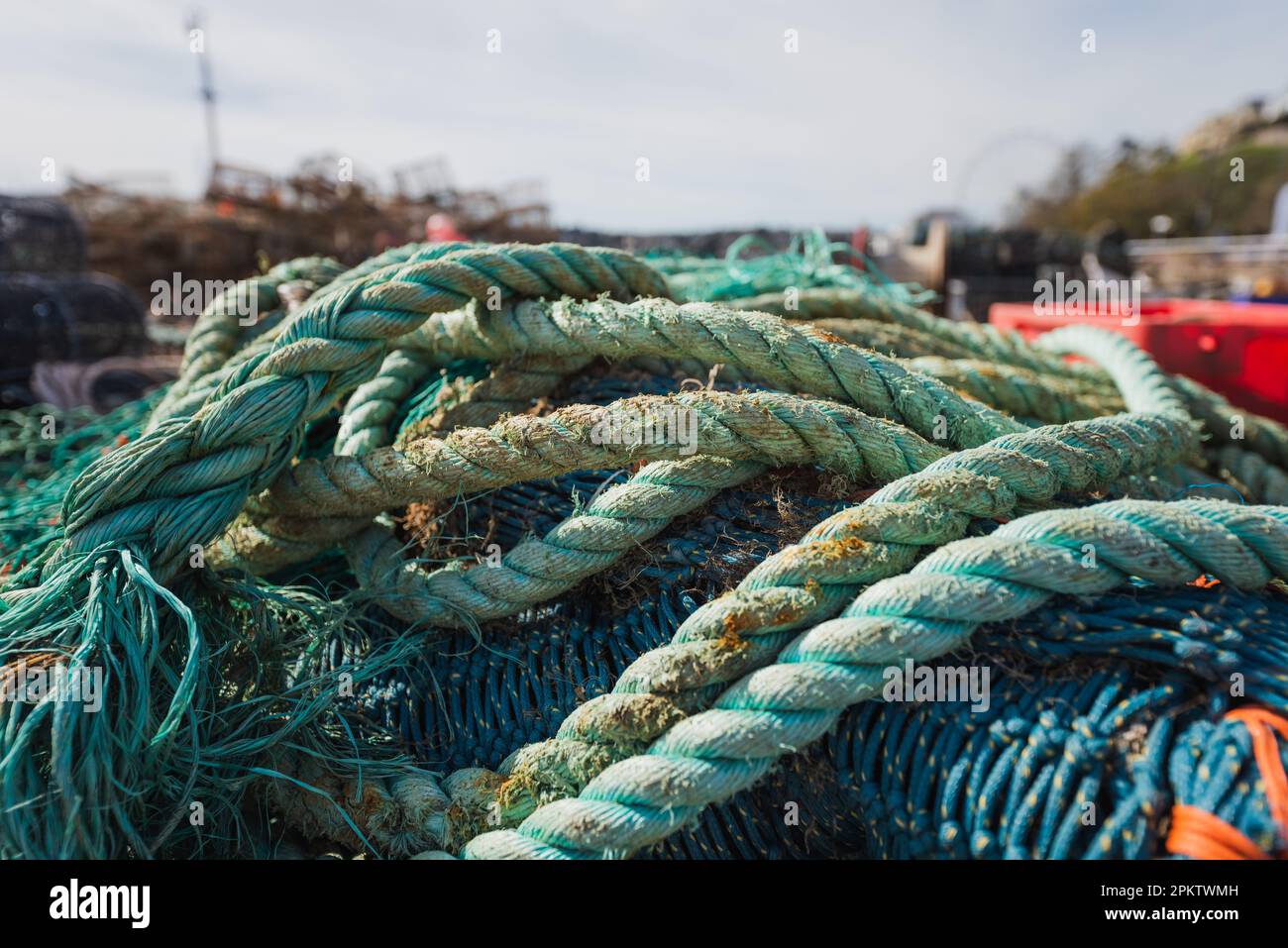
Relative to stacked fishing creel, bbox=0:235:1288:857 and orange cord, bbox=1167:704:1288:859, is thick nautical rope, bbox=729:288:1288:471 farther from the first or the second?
orange cord, bbox=1167:704:1288:859

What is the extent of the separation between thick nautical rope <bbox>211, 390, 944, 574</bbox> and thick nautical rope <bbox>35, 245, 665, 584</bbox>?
212mm

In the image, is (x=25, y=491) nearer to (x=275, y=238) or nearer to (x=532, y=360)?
(x=532, y=360)

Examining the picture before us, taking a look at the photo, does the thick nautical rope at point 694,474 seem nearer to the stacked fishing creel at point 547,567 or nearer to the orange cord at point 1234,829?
the stacked fishing creel at point 547,567

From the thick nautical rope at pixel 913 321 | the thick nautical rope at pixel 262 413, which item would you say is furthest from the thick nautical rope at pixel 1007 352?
the thick nautical rope at pixel 262 413

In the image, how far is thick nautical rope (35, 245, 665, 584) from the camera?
5.24 ft

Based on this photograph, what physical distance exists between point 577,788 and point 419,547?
0.73 meters

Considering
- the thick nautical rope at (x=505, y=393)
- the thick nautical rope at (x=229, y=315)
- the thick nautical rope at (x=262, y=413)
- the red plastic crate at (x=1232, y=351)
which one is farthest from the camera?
the red plastic crate at (x=1232, y=351)

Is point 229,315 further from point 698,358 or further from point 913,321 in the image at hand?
point 913,321

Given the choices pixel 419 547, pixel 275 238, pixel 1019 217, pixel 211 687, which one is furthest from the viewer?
pixel 1019 217

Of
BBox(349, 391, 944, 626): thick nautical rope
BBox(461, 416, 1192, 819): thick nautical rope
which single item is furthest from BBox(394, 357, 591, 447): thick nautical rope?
BBox(461, 416, 1192, 819): thick nautical rope

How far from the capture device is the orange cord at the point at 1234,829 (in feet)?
3.47

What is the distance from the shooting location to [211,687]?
160 centimetres

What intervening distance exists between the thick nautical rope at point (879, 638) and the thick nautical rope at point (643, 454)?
Result: 1.22ft
